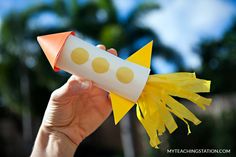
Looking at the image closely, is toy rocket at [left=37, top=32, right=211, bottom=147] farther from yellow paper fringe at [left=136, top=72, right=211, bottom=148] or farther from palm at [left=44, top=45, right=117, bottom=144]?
palm at [left=44, top=45, right=117, bottom=144]

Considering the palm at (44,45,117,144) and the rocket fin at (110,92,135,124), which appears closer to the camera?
the rocket fin at (110,92,135,124)

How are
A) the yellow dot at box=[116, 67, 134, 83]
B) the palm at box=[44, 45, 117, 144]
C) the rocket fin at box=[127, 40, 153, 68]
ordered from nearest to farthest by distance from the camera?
the yellow dot at box=[116, 67, 134, 83], the rocket fin at box=[127, 40, 153, 68], the palm at box=[44, 45, 117, 144]

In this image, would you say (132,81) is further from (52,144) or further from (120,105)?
(52,144)

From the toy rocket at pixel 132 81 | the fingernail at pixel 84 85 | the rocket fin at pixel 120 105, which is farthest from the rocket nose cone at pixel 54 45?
the rocket fin at pixel 120 105

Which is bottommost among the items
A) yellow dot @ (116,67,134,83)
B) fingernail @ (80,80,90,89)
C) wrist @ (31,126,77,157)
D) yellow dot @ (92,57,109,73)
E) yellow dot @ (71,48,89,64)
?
wrist @ (31,126,77,157)

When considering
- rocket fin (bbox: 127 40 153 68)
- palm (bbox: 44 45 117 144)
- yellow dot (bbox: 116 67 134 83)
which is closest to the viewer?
yellow dot (bbox: 116 67 134 83)

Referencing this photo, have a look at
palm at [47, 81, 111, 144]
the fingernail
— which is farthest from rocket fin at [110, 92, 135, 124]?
palm at [47, 81, 111, 144]

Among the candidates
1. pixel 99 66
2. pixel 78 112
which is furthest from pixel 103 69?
pixel 78 112
